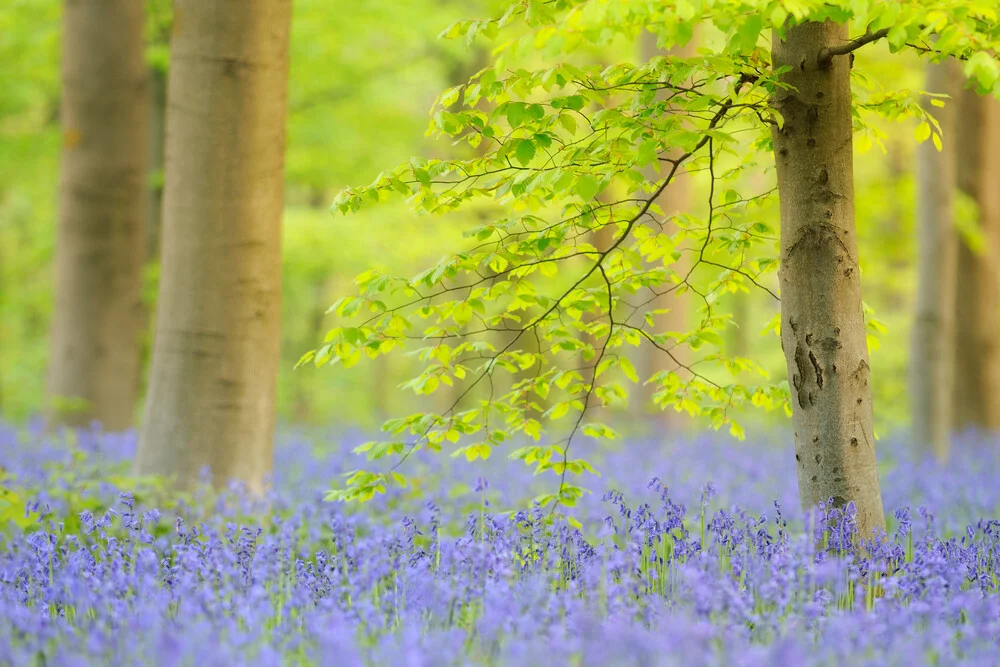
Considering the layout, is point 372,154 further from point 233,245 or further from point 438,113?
point 438,113

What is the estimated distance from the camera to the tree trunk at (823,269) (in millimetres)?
3623

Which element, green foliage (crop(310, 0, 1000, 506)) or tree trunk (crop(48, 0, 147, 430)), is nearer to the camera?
green foliage (crop(310, 0, 1000, 506))

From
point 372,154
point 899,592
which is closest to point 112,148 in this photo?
point 372,154

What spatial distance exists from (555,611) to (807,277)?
5.73 ft

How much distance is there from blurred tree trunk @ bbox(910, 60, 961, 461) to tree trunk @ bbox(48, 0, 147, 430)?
305 inches

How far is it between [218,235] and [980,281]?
10.7m

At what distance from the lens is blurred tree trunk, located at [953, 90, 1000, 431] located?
12.4m

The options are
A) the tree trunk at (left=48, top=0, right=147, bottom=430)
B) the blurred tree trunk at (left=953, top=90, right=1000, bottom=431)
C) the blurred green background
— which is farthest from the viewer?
the blurred tree trunk at (left=953, top=90, right=1000, bottom=431)

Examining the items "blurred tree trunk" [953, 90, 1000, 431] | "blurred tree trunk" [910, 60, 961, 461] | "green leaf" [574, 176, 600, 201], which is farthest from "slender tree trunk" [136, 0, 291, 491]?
"blurred tree trunk" [953, 90, 1000, 431]

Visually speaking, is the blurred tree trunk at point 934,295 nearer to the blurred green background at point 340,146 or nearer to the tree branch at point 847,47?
the blurred green background at point 340,146

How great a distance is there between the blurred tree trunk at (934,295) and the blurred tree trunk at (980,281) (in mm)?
4020

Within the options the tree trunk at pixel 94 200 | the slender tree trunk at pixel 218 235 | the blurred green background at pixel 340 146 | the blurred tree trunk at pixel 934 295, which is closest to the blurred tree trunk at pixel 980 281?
the blurred green background at pixel 340 146

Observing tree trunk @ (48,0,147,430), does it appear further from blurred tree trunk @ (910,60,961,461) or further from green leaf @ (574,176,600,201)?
blurred tree trunk @ (910,60,961,461)

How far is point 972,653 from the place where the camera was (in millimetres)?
2652
